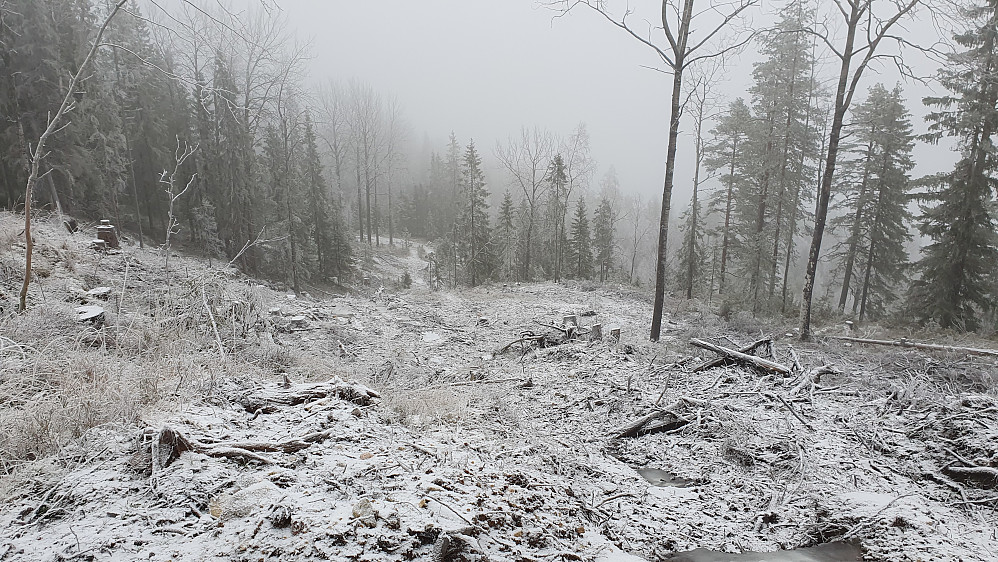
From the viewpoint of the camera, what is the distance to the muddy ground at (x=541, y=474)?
6.68 feet

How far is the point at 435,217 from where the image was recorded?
6469 centimetres

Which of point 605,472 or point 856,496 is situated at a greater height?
point 856,496

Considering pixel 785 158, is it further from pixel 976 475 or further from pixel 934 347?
pixel 976 475

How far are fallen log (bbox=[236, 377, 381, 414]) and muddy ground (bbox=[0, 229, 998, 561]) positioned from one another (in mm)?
64

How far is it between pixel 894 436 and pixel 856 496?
152 cm

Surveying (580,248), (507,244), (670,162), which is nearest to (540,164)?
(507,244)

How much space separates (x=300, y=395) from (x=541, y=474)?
2.41 meters

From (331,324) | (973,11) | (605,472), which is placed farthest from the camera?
(331,324)

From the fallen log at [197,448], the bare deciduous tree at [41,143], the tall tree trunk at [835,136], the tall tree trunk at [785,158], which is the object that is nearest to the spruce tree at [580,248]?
the tall tree trunk at [785,158]

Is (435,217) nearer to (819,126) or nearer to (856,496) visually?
(819,126)

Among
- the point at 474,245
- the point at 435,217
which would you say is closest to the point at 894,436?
the point at 474,245

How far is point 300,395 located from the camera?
4000 mm

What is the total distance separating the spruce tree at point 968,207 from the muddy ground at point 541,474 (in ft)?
42.7

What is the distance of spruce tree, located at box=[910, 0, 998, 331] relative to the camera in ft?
47.4
